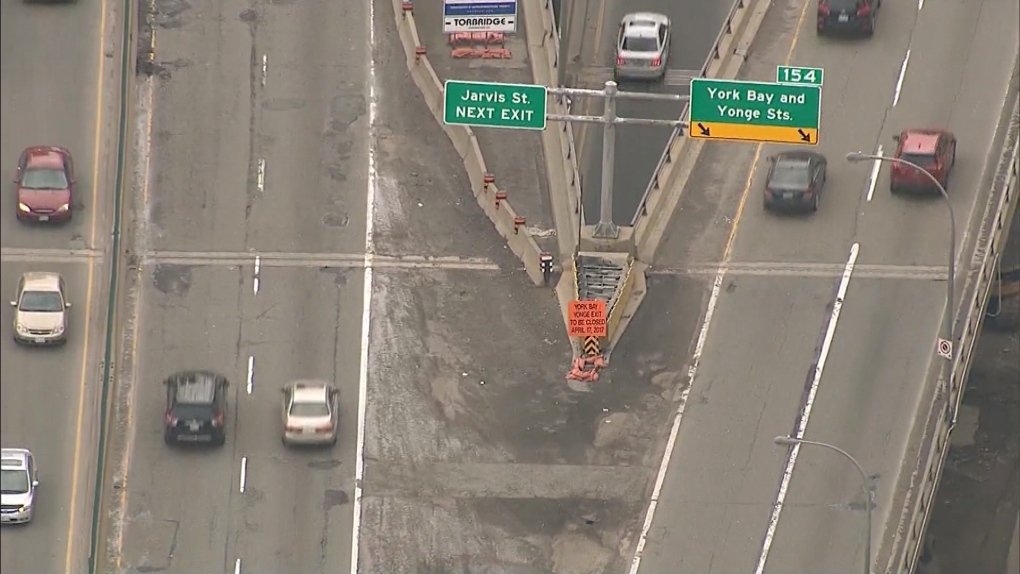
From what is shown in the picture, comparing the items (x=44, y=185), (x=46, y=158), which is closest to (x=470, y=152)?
(x=46, y=158)

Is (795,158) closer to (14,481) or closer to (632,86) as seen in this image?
(632,86)

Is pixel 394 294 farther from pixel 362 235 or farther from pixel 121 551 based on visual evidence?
pixel 121 551

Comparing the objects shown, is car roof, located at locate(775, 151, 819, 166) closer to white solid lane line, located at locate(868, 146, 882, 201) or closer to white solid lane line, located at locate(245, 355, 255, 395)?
white solid lane line, located at locate(868, 146, 882, 201)

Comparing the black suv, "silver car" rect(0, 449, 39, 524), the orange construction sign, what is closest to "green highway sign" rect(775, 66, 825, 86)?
the orange construction sign

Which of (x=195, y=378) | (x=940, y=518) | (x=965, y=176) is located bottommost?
(x=940, y=518)

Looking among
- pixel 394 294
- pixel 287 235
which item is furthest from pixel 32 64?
pixel 394 294

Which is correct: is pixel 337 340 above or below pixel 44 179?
below
